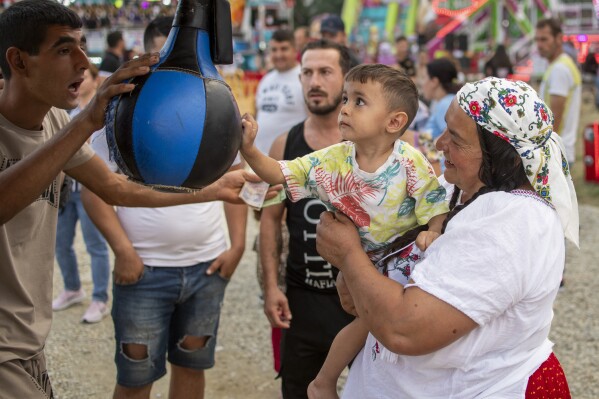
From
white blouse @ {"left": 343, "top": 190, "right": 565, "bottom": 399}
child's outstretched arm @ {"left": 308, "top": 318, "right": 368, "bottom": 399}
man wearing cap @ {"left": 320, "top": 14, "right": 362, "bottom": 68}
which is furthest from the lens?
man wearing cap @ {"left": 320, "top": 14, "right": 362, "bottom": 68}

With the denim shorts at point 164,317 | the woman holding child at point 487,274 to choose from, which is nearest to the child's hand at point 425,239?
the woman holding child at point 487,274

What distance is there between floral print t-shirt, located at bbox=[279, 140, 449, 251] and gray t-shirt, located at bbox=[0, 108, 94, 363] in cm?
89

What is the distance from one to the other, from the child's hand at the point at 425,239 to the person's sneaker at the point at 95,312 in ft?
14.7

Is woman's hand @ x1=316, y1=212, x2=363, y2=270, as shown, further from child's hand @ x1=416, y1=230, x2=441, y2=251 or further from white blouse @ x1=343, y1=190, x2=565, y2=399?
white blouse @ x1=343, y1=190, x2=565, y2=399

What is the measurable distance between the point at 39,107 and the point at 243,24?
22174mm

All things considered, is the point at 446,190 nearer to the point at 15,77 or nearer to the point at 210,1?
the point at 210,1

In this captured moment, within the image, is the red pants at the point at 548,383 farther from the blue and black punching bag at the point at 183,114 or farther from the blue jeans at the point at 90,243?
the blue jeans at the point at 90,243

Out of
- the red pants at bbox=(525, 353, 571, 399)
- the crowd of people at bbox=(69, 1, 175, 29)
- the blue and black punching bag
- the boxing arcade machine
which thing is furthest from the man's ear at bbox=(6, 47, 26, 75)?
the crowd of people at bbox=(69, 1, 175, 29)

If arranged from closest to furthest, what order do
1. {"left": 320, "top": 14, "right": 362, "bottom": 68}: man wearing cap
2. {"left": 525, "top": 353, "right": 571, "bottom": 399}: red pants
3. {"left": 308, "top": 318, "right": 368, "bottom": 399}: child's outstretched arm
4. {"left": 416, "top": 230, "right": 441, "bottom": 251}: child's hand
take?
1. {"left": 525, "top": 353, "right": 571, "bottom": 399}: red pants
2. {"left": 416, "top": 230, "right": 441, "bottom": 251}: child's hand
3. {"left": 308, "top": 318, "right": 368, "bottom": 399}: child's outstretched arm
4. {"left": 320, "top": 14, "right": 362, "bottom": 68}: man wearing cap

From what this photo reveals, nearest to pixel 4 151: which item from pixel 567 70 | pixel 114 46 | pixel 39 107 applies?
pixel 39 107

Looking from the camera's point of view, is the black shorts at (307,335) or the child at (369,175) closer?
the child at (369,175)

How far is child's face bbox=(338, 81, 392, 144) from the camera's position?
8.86 feet

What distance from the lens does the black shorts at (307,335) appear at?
3.58m

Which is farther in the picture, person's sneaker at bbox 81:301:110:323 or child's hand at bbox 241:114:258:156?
person's sneaker at bbox 81:301:110:323
